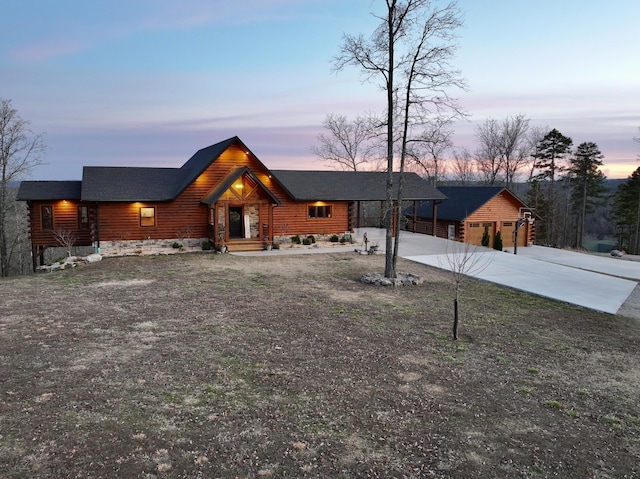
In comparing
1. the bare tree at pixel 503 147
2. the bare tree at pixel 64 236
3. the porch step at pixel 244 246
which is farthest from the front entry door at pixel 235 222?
the bare tree at pixel 503 147

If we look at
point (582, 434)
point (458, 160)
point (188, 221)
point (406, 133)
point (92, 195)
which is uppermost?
point (458, 160)

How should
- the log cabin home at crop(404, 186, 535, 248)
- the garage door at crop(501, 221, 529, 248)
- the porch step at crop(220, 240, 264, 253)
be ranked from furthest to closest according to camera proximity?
1. the garage door at crop(501, 221, 529, 248)
2. the log cabin home at crop(404, 186, 535, 248)
3. the porch step at crop(220, 240, 264, 253)

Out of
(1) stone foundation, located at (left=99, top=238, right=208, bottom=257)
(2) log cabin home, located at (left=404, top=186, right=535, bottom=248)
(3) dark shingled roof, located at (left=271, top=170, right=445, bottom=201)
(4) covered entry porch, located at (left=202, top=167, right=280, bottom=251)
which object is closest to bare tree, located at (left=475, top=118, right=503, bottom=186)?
(2) log cabin home, located at (left=404, top=186, right=535, bottom=248)

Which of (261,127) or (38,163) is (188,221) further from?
(261,127)

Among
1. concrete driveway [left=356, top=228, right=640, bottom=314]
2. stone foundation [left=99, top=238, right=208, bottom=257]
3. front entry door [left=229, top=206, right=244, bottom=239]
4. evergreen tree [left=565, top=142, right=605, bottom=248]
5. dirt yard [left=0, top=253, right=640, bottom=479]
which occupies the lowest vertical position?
dirt yard [left=0, top=253, right=640, bottom=479]

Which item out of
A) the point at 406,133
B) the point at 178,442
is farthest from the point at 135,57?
the point at 178,442

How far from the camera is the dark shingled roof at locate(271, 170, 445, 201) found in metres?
26.7

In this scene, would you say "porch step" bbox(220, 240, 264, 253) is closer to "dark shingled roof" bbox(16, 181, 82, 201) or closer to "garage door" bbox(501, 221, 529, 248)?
"dark shingled roof" bbox(16, 181, 82, 201)

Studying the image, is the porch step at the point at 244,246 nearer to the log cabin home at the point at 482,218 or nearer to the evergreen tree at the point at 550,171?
the log cabin home at the point at 482,218

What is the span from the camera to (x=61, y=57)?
24422mm

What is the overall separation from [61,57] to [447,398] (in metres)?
29.0

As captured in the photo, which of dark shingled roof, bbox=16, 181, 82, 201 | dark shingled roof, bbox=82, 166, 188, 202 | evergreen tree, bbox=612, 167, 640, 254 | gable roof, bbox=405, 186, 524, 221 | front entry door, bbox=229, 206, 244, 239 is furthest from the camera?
evergreen tree, bbox=612, 167, 640, 254

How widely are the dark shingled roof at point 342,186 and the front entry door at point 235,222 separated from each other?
11.0 ft

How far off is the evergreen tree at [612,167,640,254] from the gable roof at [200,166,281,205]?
125 feet
